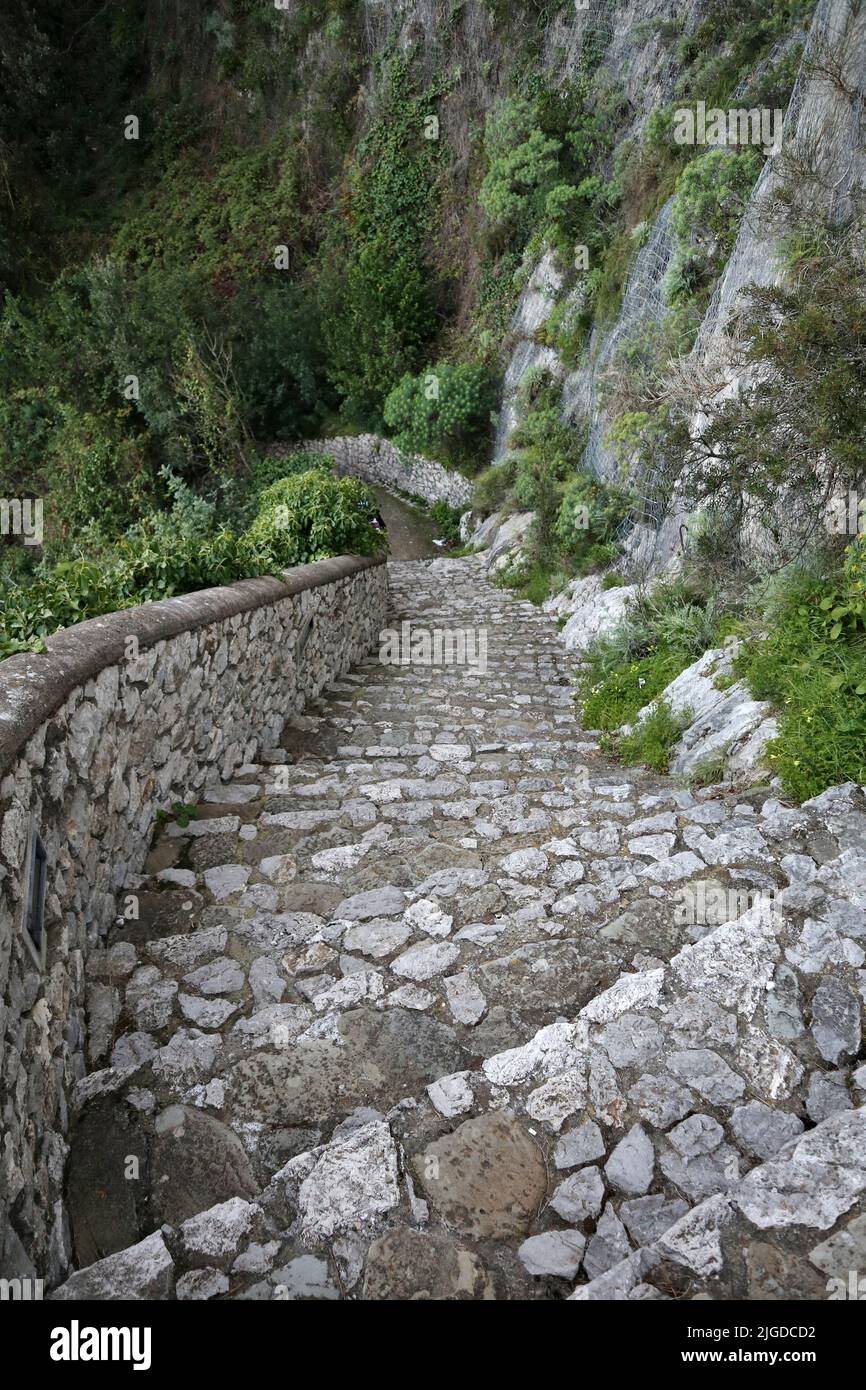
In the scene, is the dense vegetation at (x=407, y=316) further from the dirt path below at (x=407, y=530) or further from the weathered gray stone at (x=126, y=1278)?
the weathered gray stone at (x=126, y=1278)

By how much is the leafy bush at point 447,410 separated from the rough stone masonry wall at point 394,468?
620 millimetres

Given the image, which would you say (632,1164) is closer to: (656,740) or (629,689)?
(656,740)

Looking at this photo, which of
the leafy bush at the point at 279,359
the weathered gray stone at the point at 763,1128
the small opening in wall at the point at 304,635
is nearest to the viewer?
the weathered gray stone at the point at 763,1128

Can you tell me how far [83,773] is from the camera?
2.66 metres

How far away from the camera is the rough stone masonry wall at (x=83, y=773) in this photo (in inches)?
66.0

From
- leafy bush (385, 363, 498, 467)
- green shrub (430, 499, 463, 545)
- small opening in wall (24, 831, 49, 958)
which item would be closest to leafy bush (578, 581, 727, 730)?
small opening in wall (24, 831, 49, 958)

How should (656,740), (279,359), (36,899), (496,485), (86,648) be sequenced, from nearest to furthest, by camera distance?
(36,899)
(86,648)
(656,740)
(496,485)
(279,359)

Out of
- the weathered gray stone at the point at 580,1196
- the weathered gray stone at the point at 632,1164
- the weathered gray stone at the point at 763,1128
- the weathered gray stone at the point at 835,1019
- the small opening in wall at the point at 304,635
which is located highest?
the small opening in wall at the point at 304,635

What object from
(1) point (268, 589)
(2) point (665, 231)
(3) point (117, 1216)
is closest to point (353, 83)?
(2) point (665, 231)

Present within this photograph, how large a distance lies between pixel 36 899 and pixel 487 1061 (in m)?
1.31

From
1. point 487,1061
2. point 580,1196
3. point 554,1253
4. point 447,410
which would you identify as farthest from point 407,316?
point 554,1253

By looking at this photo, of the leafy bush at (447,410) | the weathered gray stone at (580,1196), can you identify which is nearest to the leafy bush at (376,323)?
the leafy bush at (447,410)

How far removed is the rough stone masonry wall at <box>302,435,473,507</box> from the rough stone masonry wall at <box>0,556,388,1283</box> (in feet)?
36.4
